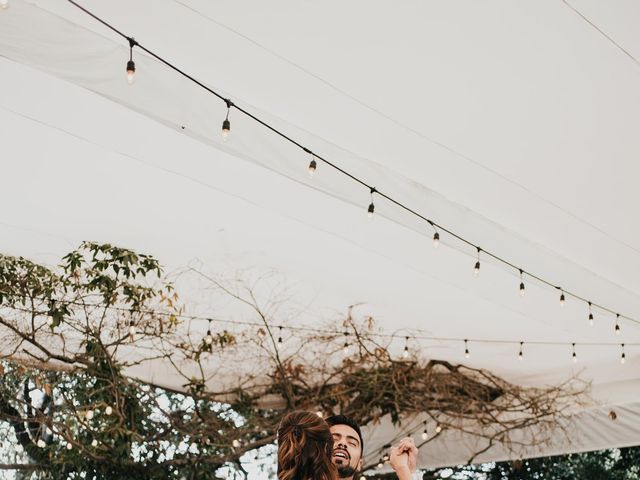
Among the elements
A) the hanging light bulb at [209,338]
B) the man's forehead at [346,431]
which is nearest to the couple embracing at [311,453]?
the man's forehead at [346,431]

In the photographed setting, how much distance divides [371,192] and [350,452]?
1.71 meters

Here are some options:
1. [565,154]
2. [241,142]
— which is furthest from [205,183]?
[565,154]

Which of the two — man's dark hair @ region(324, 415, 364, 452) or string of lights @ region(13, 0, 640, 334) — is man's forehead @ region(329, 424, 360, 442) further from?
string of lights @ region(13, 0, 640, 334)

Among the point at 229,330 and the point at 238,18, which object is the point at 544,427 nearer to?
the point at 229,330

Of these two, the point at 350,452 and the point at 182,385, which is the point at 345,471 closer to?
the point at 350,452

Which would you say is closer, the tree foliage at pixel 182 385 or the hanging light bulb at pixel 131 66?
the hanging light bulb at pixel 131 66

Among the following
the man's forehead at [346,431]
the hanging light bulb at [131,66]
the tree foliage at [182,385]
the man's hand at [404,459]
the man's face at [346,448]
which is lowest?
the man's hand at [404,459]

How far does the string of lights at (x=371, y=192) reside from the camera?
10.2ft

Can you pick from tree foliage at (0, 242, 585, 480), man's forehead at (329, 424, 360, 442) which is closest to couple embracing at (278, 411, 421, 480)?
man's forehead at (329, 424, 360, 442)

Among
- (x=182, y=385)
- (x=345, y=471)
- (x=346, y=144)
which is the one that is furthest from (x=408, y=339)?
(x=345, y=471)

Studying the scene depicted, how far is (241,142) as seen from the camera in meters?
3.78

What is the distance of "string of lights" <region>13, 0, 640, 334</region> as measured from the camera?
3113mm

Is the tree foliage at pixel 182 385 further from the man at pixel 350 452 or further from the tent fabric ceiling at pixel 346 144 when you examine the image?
the man at pixel 350 452

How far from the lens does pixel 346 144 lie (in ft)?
12.7
